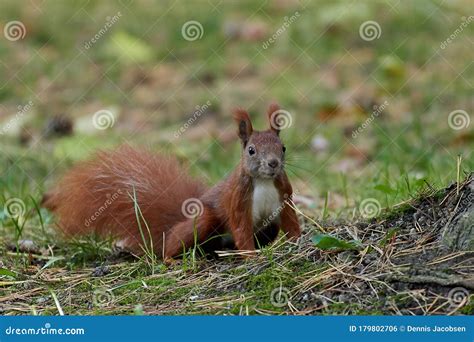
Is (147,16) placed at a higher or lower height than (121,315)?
higher

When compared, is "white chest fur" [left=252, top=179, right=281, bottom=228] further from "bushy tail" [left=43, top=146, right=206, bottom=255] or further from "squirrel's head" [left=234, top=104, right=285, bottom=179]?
"bushy tail" [left=43, top=146, right=206, bottom=255]

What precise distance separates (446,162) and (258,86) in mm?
3850

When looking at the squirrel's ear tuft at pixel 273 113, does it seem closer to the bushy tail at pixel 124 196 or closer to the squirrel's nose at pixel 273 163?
the squirrel's nose at pixel 273 163

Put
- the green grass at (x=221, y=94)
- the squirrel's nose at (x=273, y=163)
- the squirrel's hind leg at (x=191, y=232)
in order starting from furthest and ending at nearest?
1. the green grass at (x=221, y=94)
2. the squirrel's hind leg at (x=191, y=232)
3. the squirrel's nose at (x=273, y=163)

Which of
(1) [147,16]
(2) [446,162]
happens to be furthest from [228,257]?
(1) [147,16]

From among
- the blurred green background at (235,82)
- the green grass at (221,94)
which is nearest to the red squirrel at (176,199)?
the green grass at (221,94)

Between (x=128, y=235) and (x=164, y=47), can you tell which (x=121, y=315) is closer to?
(x=128, y=235)

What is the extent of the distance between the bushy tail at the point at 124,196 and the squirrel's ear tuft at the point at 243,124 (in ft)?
2.03

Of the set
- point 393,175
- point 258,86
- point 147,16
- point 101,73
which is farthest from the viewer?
point 147,16

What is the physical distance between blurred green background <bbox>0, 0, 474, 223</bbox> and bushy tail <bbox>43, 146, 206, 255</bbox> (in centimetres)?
135

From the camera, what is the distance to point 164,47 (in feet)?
39.4

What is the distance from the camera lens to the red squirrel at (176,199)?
519cm

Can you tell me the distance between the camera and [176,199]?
5.66 meters

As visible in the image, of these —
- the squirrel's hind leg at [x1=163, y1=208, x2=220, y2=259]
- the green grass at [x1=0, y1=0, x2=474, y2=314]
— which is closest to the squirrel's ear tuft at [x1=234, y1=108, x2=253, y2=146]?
the squirrel's hind leg at [x1=163, y1=208, x2=220, y2=259]
